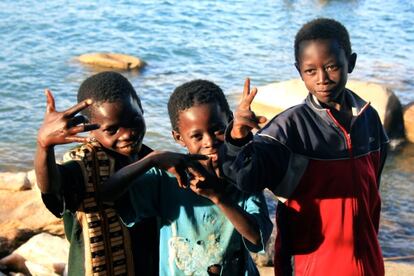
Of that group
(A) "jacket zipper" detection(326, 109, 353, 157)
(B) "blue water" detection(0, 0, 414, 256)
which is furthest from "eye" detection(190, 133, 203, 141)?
(B) "blue water" detection(0, 0, 414, 256)

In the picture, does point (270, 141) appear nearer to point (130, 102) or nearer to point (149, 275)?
point (130, 102)

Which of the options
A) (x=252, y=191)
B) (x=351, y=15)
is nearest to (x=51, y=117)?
(x=252, y=191)

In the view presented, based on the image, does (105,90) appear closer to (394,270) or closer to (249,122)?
(249,122)

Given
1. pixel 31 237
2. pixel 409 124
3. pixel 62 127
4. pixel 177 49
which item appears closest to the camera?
pixel 62 127

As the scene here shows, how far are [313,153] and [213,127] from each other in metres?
0.44

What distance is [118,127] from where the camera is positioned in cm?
246

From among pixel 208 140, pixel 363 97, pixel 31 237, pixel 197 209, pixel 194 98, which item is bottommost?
pixel 363 97

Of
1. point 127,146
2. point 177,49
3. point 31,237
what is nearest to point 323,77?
point 127,146

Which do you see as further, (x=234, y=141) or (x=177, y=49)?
(x=177, y=49)

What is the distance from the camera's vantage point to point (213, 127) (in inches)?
92.0

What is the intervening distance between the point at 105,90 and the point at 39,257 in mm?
2212

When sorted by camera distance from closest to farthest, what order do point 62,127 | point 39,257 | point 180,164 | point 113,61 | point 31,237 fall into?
1. point 62,127
2. point 180,164
3. point 39,257
4. point 31,237
5. point 113,61

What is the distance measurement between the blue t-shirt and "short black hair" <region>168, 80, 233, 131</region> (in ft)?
0.90

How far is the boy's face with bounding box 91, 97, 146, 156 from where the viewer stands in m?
2.46
